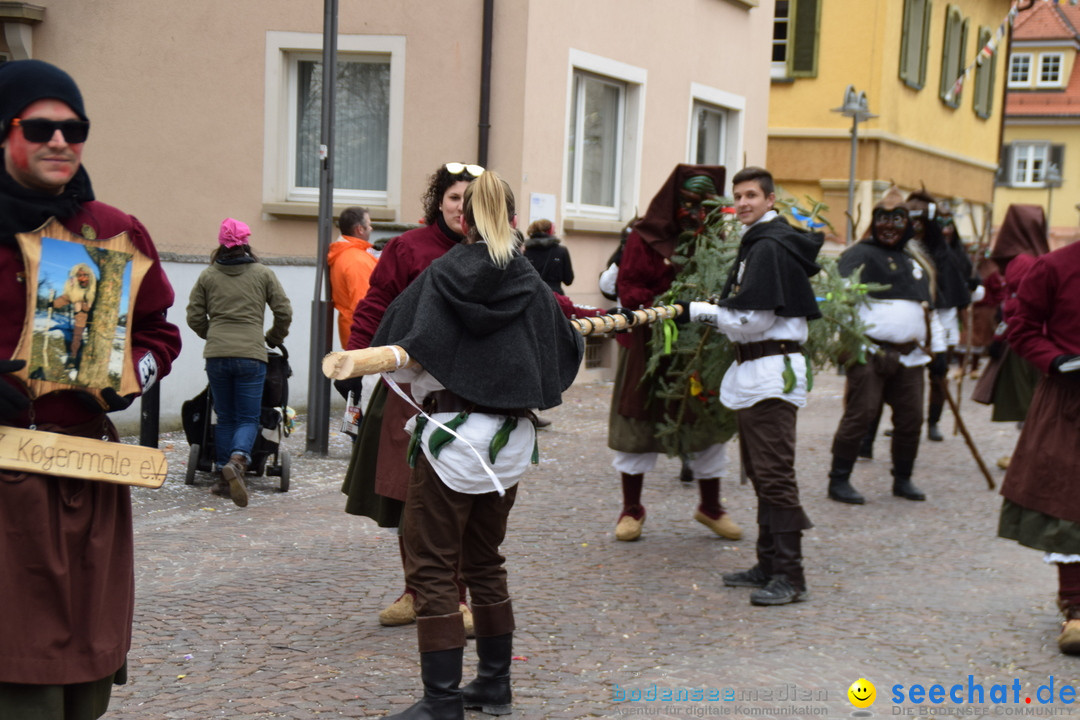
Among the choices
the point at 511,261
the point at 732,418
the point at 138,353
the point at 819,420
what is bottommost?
the point at 819,420

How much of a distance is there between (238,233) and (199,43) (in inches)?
250

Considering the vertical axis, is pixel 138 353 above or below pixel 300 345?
above

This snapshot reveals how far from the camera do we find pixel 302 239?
1360 cm

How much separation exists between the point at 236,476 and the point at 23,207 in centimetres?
490

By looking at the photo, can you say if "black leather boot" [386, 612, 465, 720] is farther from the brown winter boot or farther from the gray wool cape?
the brown winter boot

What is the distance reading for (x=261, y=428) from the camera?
852 cm

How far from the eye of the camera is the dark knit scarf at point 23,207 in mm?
3055

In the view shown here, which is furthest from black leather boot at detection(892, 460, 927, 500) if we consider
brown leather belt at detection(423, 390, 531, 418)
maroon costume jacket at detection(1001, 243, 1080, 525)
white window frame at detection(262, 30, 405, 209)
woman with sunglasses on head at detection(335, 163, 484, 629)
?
white window frame at detection(262, 30, 405, 209)

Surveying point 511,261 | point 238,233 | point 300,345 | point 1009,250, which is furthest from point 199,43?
point 511,261

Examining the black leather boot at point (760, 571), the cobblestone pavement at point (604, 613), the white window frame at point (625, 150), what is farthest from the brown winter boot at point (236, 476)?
the white window frame at point (625, 150)

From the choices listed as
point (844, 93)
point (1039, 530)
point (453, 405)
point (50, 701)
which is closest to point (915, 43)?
point (844, 93)

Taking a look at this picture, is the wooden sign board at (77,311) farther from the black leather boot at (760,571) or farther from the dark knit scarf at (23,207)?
the black leather boot at (760,571)

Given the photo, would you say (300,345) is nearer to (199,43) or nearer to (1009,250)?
(199,43)

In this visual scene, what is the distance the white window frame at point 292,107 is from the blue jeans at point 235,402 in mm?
5628
